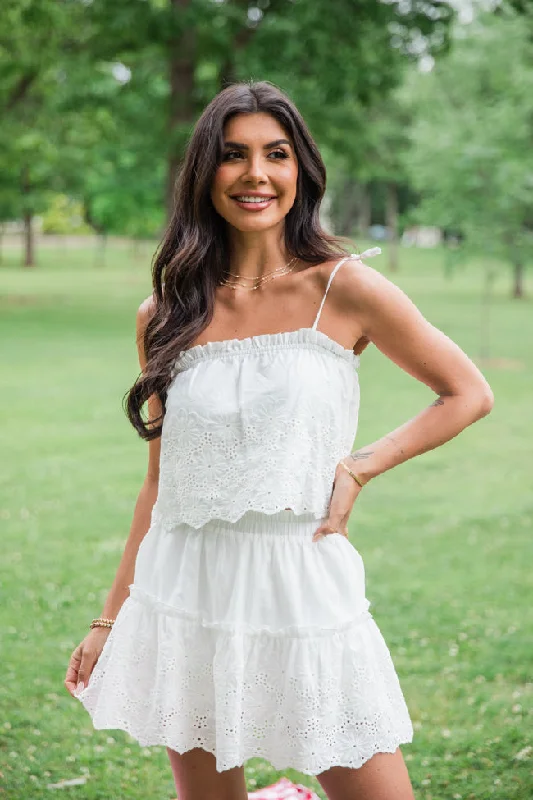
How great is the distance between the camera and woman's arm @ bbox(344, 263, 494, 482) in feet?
8.03

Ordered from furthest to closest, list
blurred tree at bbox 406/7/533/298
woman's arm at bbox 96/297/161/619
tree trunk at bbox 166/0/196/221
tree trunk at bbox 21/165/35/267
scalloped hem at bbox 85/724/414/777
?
tree trunk at bbox 21/165/35/267, tree trunk at bbox 166/0/196/221, blurred tree at bbox 406/7/533/298, woman's arm at bbox 96/297/161/619, scalloped hem at bbox 85/724/414/777

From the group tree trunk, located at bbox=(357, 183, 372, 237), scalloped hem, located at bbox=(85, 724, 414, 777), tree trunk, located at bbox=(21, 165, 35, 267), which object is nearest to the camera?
scalloped hem, located at bbox=(85, 724, 414, 777)

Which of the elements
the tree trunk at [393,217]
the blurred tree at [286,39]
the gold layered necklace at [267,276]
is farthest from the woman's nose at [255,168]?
the tree trunk at [393,217]

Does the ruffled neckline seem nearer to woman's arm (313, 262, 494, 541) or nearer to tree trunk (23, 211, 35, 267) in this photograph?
woman's arm (313, 262, 494, 541)

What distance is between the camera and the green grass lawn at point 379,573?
4805 mm

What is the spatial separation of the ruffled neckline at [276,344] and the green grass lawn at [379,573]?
104 inches

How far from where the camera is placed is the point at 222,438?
2.44m

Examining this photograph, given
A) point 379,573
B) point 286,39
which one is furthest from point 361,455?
point 286,39

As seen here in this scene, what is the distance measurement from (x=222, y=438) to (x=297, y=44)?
1668 cm

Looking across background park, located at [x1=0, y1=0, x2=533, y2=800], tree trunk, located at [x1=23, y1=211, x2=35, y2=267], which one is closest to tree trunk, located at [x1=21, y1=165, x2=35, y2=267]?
tree trunk, located at [x1=23, y1=211, x2=35, y2=267]

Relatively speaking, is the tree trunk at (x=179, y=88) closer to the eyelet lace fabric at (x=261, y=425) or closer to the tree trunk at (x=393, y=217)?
the eyelet lace fabric at (x=261, y=425)

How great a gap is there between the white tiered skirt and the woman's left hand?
0.03 meters

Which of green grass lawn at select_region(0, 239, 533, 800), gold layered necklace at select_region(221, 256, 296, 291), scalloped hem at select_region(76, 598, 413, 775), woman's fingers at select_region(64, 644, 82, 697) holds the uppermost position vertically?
gold layered necklace at select_region(221, 256, 296, 291)

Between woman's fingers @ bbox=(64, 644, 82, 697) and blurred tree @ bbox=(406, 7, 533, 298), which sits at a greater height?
blurred tree @ bbox=(406, 7, 533, 298)
